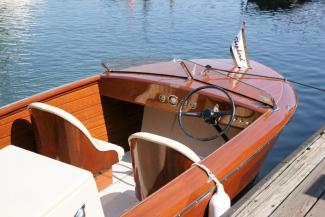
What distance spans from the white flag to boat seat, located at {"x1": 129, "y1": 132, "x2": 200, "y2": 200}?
7.72 feet

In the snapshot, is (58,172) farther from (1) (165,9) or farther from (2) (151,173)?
(1) (165,9)

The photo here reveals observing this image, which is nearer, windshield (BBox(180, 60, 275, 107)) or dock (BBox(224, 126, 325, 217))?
dock (BBox(224, 126, 325, 217))

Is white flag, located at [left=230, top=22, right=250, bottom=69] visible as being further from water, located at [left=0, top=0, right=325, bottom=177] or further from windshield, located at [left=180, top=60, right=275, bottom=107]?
water, located at [left=0, top=0, right=325, bottom=177]

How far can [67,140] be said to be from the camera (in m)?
3.27

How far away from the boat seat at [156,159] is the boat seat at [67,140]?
0.63 m

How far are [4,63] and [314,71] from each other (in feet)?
37.0

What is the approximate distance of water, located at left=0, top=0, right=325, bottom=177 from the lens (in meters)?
11.4

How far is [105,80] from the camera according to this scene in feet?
14.1

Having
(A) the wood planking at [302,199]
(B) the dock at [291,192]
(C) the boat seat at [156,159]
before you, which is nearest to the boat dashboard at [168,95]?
(B) the dock at [291,192]

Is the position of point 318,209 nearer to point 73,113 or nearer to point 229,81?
point 229,81

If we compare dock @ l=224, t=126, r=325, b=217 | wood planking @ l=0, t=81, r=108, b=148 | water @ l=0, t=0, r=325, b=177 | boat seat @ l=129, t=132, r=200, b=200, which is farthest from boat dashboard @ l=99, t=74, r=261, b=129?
boat seat @ l=129, t=132, r=200, b=200

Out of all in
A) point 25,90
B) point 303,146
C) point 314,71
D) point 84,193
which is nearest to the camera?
point 84,193

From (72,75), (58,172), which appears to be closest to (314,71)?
(72,75)

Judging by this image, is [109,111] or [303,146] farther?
[109,111]
